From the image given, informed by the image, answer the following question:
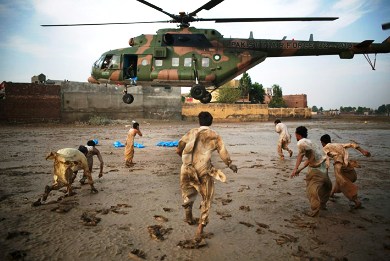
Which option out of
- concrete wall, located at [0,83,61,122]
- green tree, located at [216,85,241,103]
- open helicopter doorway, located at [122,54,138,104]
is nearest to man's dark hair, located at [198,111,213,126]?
open helicopter doorway, located at [122,54,138,104]

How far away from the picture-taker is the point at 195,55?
11516 mm

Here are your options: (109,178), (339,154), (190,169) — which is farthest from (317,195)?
(109,178)

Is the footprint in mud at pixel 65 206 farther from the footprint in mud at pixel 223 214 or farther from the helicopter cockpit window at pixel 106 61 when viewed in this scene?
the helicopter cockpit window at pixel 106 61

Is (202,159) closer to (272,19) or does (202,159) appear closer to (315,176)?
(315,176)

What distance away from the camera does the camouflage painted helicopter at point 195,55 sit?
11.5 m

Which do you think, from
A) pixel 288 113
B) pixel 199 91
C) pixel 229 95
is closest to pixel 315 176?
pixel 199 91

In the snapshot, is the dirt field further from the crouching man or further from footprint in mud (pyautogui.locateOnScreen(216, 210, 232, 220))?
the crouching man

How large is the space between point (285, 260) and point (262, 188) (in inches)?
116

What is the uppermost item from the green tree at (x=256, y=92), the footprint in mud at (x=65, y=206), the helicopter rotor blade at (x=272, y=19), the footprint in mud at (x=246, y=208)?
the green tree at (x=256, y=92)

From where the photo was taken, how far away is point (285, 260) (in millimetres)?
3000

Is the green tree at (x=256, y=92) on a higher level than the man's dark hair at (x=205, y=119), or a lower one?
higher

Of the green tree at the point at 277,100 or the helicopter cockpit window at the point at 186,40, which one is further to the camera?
the green tree at the point at 277,100

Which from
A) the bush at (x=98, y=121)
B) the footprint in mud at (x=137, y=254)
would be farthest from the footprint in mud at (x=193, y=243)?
the bush at (x=98, y=121)

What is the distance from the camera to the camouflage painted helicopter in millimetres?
11531
